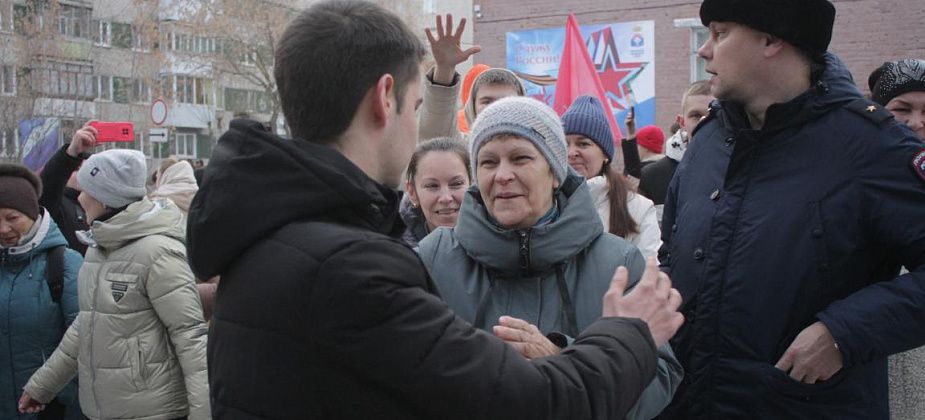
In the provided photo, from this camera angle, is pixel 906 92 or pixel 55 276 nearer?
pixel 906 92

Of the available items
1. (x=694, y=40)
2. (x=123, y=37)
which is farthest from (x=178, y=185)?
(x=123, y=37)

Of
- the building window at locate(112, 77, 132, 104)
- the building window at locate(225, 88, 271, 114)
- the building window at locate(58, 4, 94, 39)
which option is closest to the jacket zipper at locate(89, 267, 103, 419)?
the building window at locate(58, 4, 94, 39)

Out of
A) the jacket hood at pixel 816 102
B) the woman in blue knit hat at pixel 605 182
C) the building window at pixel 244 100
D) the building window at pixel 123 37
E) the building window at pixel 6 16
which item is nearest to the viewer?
the jacket hood at pixel 816 102

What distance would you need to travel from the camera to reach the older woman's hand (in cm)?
214

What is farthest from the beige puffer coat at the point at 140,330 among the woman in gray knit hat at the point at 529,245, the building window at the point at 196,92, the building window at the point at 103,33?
the building window at the point at 196,92

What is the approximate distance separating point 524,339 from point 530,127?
2.97 feet

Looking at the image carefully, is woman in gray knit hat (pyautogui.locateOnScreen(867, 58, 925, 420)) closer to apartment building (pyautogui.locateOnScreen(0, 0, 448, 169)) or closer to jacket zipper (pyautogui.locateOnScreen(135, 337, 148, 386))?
jacket zipper (pyautogui.locateOnScreen(135, 337, 148, 386))

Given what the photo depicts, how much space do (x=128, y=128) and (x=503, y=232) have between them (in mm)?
7302

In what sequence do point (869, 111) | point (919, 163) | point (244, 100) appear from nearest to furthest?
point (919, 163) → point (869, 111) → point (244, 100)

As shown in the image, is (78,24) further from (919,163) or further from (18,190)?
(919,163)

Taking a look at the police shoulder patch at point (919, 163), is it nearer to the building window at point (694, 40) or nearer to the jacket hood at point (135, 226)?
the jacket hood at point (135, 226)

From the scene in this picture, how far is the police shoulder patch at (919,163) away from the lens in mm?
2625

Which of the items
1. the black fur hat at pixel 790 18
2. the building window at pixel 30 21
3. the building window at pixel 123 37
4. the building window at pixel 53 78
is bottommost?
the black fur hat at pixel 790 18

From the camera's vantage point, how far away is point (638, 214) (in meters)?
4.19
